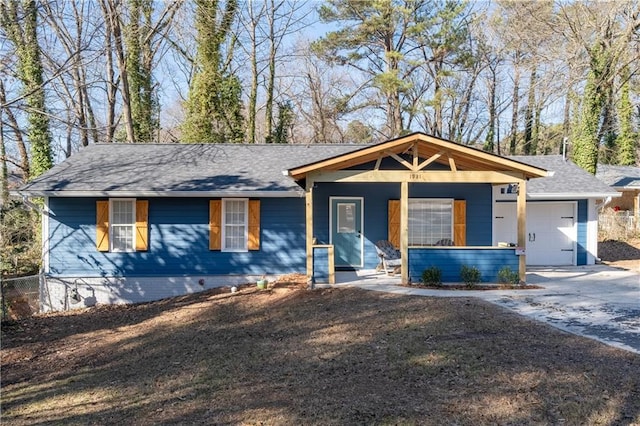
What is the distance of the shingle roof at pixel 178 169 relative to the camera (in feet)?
36.4

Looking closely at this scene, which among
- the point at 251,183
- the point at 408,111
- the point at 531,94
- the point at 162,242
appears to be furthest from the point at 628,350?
the point at 531,94

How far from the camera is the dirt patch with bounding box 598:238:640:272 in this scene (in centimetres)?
1411

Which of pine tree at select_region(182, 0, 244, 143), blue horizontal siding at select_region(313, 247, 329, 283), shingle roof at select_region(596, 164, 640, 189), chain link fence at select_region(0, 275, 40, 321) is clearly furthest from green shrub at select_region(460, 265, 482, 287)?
shingle roof at select_region(596, 164, 640, 189)

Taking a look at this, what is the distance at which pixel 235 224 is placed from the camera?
1162 cm

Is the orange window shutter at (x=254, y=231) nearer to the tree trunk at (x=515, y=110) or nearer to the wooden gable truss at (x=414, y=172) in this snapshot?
the wooden gable truss at (x=414, y=172)

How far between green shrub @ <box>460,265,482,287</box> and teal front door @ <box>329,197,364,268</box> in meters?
3.03

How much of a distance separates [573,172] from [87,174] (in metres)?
14.0

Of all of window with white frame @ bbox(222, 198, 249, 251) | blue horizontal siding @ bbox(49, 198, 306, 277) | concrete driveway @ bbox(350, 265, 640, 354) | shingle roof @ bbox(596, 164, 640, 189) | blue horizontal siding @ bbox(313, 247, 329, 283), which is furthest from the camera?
shingle roof @ bbox(596, 164, 640, 189)

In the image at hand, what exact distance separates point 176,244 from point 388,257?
528cm

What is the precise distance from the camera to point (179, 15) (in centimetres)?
1789

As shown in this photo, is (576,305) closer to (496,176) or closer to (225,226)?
(496,176)

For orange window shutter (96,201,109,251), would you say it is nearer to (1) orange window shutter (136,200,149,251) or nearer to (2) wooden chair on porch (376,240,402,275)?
(1) orange window shutter (136,200,149,251)

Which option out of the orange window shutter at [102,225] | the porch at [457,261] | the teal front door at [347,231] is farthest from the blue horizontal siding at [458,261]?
the orange window shutter at [102,225]

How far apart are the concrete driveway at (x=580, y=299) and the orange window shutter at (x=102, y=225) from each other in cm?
623
